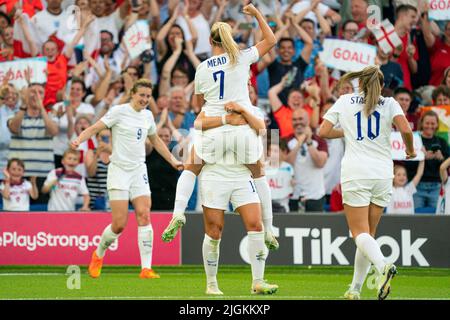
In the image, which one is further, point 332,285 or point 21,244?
point 21,244

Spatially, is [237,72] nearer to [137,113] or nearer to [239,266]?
[137,113]

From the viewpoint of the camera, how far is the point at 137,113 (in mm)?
15180

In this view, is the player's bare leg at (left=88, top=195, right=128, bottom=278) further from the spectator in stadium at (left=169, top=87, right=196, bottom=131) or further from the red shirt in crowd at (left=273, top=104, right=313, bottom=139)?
the red shirt in crowd at (left=273, top=104, right=313, bottom=139)

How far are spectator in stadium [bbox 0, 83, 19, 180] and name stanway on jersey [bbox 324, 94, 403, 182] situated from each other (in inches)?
351

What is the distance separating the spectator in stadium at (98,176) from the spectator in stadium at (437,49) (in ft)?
19.8

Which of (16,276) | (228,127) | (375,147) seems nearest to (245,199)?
(228,127)

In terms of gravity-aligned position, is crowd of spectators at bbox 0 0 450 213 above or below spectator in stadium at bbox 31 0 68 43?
below

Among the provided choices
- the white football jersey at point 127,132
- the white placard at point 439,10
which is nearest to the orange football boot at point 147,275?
the white football jersey at point 127,132

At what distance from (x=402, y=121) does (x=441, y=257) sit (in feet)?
21.6

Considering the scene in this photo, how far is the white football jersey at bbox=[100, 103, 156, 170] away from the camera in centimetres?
1512

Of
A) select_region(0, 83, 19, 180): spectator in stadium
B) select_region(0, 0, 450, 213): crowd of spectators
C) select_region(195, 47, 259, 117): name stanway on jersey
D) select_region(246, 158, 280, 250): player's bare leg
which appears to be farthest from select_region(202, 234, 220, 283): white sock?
select_region(0, 83, 19, 180): spectator in stadium

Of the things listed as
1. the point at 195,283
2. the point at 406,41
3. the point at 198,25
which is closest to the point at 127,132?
the point at 195,283

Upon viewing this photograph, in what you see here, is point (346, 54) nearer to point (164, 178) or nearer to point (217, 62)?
point (164, 178)

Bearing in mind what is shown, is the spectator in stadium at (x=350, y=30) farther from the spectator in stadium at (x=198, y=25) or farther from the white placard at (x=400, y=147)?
the spectator in stadium at (x=198, y=25)
